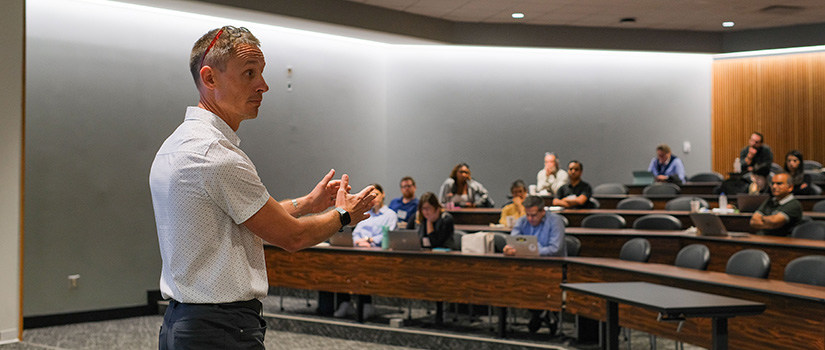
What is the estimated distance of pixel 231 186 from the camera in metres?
1.64

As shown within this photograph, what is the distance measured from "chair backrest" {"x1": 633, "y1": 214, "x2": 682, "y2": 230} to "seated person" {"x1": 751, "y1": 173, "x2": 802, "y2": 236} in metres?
0.92

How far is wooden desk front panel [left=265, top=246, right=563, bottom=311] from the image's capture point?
6.35 m

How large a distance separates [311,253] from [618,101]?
23.6 feet

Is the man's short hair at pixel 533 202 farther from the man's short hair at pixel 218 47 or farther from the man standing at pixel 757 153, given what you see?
the man standing at pixel 757 153

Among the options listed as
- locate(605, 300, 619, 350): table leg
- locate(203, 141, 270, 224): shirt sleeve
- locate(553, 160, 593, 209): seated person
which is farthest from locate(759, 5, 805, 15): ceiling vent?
locate(203, 141, 270, 224): shirt sleeve

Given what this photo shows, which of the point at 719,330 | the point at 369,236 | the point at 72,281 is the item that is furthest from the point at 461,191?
the point at 719,330

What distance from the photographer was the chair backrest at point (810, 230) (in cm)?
675

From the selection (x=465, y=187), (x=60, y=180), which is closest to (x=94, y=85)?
(x=60, y=180)

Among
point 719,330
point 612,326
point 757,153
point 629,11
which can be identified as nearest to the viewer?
point 719,330

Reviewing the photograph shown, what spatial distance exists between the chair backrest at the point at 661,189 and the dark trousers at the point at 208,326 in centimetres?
971

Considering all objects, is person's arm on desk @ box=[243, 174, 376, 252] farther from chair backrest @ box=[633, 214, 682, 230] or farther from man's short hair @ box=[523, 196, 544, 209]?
chair backrest @ box=[633, 214, 682, 230]

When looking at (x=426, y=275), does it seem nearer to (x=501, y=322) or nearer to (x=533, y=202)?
(x=501, y=322)

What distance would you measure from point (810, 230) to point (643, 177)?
16.4 feet

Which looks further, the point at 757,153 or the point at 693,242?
the point at 757,153
